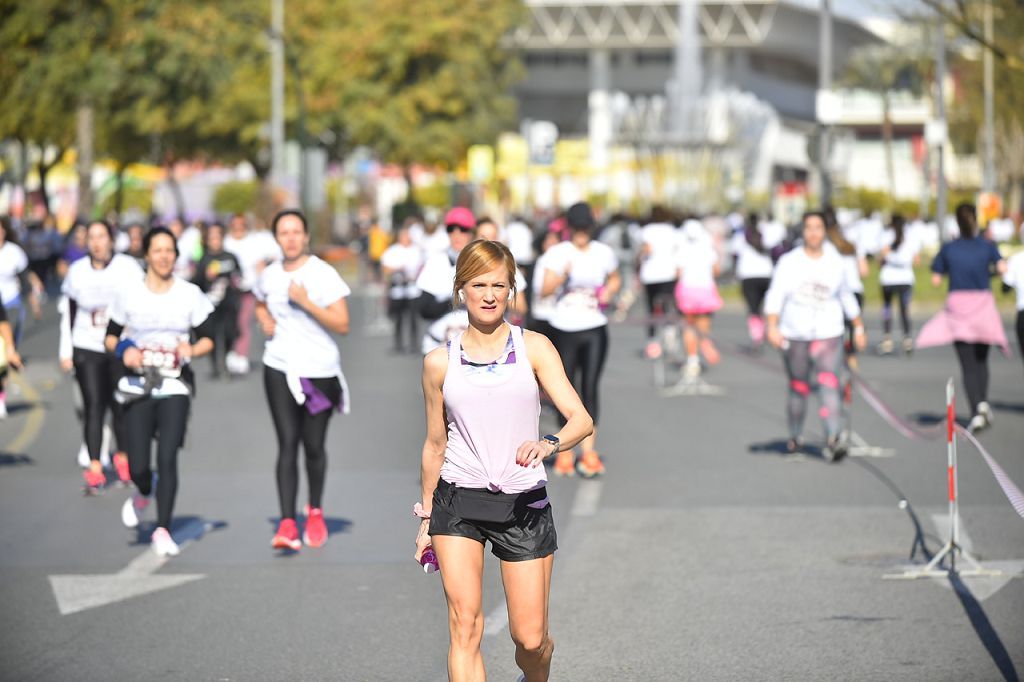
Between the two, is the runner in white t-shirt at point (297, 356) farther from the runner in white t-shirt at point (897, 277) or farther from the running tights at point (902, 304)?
the running tights at point (902, 304)

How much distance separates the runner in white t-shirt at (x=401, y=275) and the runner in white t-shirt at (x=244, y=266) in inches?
116

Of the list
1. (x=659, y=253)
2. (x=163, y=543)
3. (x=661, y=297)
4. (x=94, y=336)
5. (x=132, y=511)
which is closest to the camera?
(x=163, y=543)

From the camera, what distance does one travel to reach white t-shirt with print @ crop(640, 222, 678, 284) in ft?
70.7

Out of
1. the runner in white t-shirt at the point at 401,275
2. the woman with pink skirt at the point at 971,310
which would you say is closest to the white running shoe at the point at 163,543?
the woman with pink skirt at the point at 971,310

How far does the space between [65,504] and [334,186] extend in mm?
79415

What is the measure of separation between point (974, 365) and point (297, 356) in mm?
7182

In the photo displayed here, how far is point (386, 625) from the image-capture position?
26.1 ft

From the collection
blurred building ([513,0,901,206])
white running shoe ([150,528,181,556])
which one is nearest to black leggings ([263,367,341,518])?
white running shoe ([150,528,181,556])

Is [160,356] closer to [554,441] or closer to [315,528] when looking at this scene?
[315,528]

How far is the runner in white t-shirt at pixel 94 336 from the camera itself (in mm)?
11766

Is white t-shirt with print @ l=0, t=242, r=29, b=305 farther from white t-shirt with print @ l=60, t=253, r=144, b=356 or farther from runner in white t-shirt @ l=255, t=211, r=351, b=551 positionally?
runner in white t-shirt @ l=255, t=211, r=351, b=551

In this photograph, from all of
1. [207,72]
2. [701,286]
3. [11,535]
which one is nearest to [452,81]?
[207,72]

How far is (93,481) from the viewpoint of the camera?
11.8 meters

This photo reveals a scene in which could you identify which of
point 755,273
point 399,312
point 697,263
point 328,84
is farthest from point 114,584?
point 328,84
